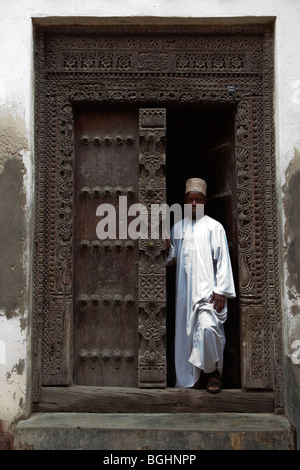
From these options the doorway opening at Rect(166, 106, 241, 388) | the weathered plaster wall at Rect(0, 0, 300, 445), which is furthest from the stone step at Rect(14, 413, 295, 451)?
the doorway opening at Rect(166, 106, 241, 388)

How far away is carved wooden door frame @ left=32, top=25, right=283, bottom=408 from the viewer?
157 inches

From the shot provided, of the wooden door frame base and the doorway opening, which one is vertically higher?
the doorway opening

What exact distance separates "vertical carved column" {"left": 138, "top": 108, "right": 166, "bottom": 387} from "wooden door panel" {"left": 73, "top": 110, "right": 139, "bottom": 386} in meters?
0.11

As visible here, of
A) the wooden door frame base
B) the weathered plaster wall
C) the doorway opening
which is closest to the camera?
the weathered plaster wall

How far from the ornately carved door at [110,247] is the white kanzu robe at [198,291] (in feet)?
0.99

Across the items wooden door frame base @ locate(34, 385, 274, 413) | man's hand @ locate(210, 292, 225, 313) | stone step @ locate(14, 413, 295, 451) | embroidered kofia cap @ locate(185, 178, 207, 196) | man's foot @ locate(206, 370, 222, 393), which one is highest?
embroidered kofia cap @ locate(185, 178, 207, 196)

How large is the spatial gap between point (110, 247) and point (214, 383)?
1.24 meters

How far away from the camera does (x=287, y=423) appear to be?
3.72m

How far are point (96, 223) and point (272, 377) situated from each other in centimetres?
170

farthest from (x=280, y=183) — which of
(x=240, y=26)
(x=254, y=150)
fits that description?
(x=240, y=26)

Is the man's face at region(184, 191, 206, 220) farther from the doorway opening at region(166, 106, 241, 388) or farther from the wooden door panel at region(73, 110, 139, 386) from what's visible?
the wooden door panel at region(73, 110, 139, 386)

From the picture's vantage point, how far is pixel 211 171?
193 inches

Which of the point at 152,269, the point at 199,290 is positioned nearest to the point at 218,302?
the point at 199,290

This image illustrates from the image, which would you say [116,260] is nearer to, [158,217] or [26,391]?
[158,217]
